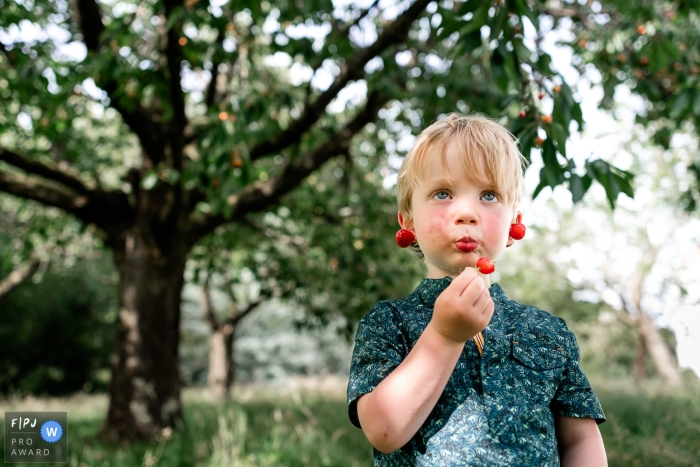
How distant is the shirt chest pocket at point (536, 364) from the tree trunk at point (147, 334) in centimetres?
467

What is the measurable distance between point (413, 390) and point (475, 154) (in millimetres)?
471

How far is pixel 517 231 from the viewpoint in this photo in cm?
118

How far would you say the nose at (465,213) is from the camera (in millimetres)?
1051

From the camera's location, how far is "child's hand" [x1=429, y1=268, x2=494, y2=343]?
2.98 ft

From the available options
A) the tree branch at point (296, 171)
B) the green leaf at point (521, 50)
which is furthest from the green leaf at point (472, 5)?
the tree branch at point (296, 171)

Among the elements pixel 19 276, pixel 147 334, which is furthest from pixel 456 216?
pixel 19 276

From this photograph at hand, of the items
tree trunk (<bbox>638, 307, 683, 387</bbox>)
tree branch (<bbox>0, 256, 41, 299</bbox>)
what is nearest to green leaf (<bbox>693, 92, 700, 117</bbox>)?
tree branch (<bbox>0, 256, 41, 299</bbox>)

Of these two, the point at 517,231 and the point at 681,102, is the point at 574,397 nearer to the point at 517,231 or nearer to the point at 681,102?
the point at 517,231

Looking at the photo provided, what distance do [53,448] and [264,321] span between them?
21.7 meters

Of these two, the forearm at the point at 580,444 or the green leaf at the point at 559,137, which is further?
the green leaf at the point at 559,137

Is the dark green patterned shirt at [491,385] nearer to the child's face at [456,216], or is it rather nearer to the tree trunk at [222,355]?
the child's face at [456,216]

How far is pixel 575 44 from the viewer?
14.9ft

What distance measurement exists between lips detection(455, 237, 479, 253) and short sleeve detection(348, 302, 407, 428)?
21 centimetres

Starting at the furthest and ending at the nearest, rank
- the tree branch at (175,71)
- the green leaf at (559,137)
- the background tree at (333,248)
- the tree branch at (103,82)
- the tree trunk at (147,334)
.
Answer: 1. the background tree at (333,248)
2. the tree trunk at (147,334)
3. the tree branch at (103,82)
4. the tree branch at (175,71)
5. the green leaf at (559,137)
